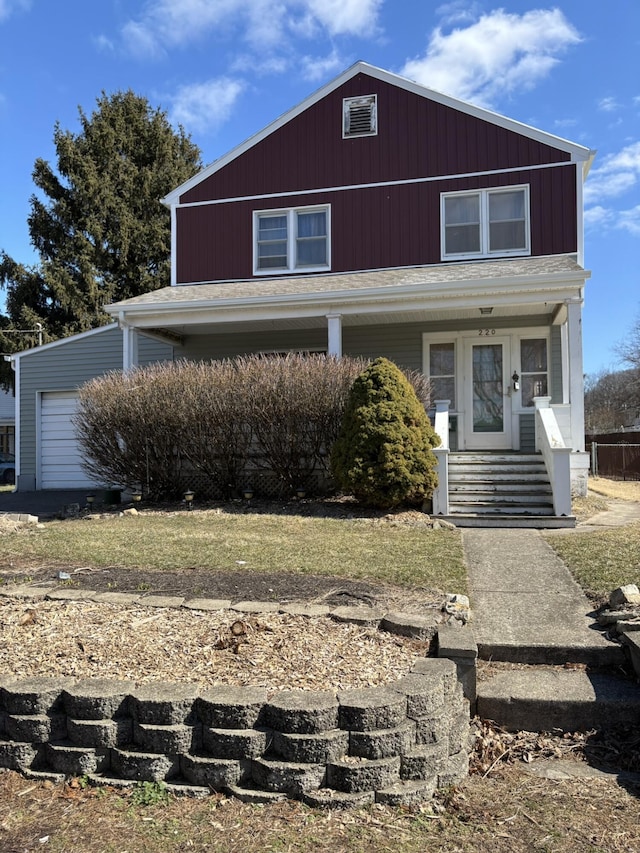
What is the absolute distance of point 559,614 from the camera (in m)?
4.45

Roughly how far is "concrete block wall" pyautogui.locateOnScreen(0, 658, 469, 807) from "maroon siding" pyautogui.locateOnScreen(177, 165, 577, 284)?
10842 mm

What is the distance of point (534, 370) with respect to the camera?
12164mm

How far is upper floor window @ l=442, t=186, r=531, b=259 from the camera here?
1220cm

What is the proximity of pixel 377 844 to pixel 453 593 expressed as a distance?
252cm

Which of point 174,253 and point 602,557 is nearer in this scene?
point 602,557

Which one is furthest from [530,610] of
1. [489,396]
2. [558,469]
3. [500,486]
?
[489,396]

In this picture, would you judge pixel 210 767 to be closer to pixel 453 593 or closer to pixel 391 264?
pixel 453 593

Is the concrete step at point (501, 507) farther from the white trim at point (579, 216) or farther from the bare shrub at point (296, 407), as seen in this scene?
the white trim at point (579, 216)

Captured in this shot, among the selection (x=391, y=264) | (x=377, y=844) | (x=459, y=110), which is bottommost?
(x=377, y=844)

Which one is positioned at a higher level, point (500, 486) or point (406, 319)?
point (406, 319)

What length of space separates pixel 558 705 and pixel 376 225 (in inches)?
434

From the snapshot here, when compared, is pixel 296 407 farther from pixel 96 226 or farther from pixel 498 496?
pixel 96 226

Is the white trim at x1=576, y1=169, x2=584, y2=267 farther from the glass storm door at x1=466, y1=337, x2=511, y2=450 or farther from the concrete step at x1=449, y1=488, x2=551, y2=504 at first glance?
the concrete step at x1=449, y1=488, x2=551, y2=504

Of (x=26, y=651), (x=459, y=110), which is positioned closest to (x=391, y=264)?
(x=459, y=110)
